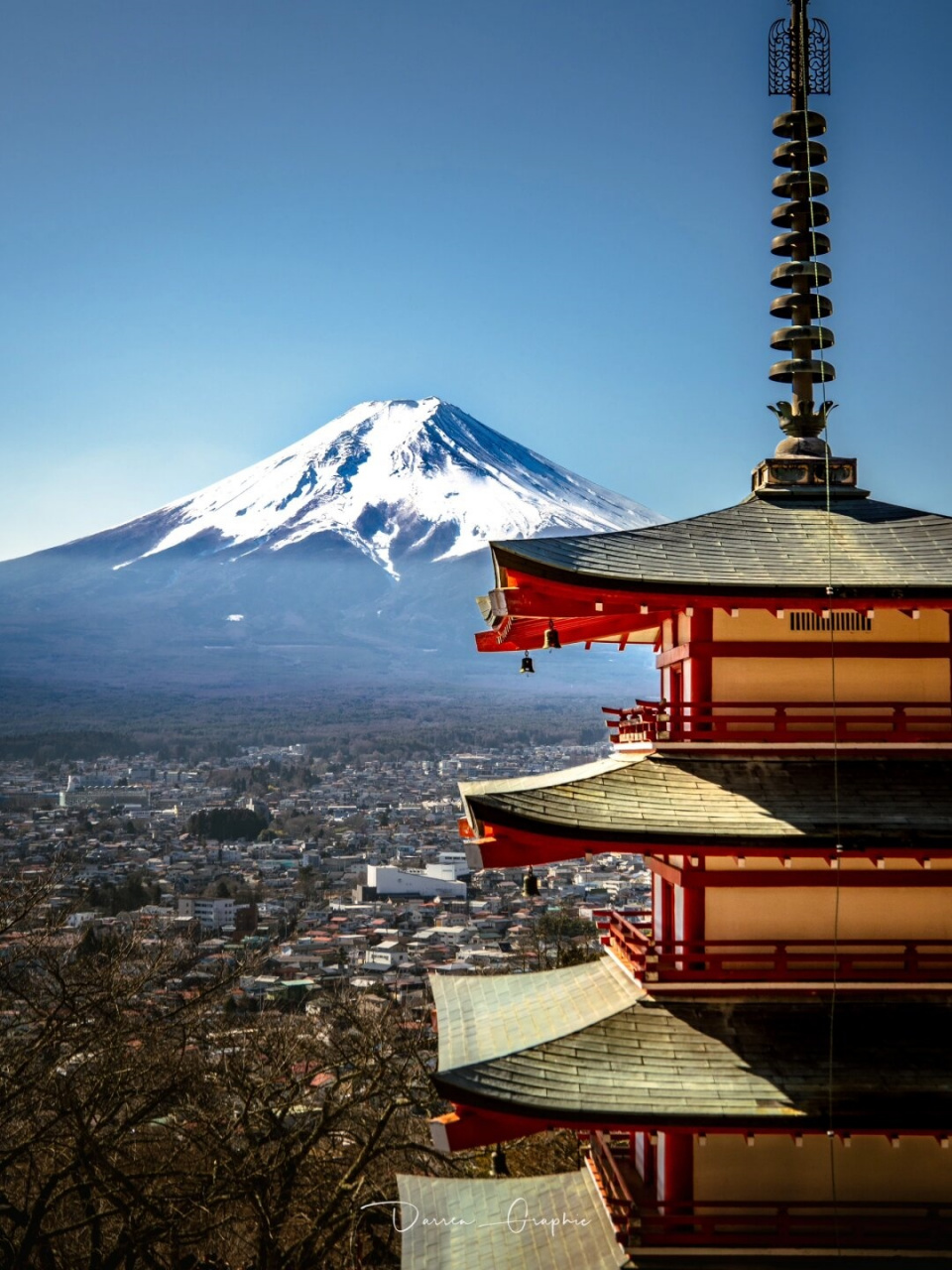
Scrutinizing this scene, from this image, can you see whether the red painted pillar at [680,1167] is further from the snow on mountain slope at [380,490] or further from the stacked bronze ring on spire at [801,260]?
the snow on mountain slope at [380,490]

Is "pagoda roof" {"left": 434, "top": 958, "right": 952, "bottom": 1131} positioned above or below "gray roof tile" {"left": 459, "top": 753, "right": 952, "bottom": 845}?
below

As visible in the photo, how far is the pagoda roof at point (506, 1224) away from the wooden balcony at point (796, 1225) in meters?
0.58

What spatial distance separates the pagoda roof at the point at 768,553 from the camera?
10047 mm

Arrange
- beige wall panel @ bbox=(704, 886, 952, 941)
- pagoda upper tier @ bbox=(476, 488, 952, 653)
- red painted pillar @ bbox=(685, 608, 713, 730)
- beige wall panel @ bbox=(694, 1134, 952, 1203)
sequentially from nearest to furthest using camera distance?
beige wall panel @ bbox=(694, 1134, 952, 1203)
pagoda upper tier @ bbox=(476, 488, 952, 653)
beige wall panel @ bbox=(704, 886, 952, 941)
red painted pillar @ bbox=(685, 608, 713, 730)

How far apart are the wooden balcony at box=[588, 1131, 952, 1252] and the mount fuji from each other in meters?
129

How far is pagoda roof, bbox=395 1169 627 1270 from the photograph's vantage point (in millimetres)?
11047

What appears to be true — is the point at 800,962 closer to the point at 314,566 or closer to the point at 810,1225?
the point at 810,1225

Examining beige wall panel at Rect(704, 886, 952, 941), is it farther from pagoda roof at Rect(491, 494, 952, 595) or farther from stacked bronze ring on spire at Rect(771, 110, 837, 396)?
stacked bronze ring on spire at Rect(771, 110, 837, 396)

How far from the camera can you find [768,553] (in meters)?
10.7

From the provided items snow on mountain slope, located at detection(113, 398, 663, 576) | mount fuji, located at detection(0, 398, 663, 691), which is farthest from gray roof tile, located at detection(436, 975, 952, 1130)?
snow on mountain slope, located at detection(113, 398, 663, 576)

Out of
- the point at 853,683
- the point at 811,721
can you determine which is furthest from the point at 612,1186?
the point at 853,683

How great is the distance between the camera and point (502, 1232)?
38.8 feet

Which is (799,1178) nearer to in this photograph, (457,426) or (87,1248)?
(87,1248)

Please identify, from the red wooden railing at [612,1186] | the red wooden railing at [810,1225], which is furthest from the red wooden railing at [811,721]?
the red wooden railing at [612,1186]
